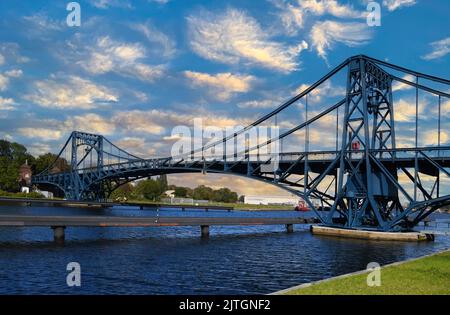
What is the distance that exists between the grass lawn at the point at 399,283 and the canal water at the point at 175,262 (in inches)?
203

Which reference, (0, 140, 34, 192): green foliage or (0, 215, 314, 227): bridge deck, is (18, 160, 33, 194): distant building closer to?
(0, 140, 34, 192): green foliage

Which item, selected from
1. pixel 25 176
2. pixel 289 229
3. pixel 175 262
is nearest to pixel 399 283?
pixel 175 262

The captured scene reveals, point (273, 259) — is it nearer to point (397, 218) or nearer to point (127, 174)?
point (397, 218)

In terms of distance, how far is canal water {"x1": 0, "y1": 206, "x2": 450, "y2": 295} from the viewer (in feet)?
76.0

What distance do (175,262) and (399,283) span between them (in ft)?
55.9

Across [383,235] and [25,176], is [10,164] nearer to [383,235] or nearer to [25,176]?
[25,176]

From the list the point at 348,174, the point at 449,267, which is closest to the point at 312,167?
the point at 348,174

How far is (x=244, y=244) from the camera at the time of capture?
47.6 meters

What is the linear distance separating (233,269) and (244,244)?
17943 mm

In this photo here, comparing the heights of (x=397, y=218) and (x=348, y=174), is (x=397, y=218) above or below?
below

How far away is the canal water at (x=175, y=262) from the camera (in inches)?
912

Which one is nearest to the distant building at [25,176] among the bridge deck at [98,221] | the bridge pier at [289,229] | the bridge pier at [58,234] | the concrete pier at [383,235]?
the bridge pier at [289,229]

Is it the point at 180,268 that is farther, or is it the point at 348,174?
the point at 348,174

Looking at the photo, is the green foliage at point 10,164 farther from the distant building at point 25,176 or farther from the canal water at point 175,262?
the canal water at point 175,262
